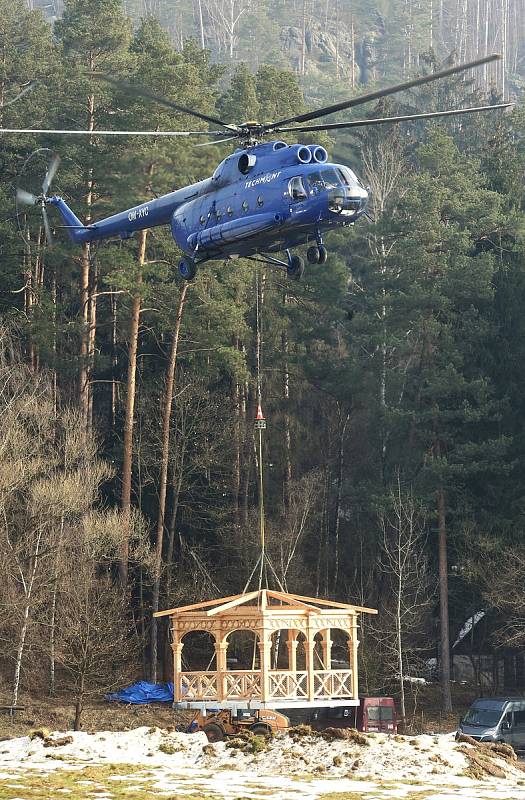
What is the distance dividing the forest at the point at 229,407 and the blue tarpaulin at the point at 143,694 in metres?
0.90

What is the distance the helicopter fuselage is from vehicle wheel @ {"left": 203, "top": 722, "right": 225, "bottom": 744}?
31.0 ft

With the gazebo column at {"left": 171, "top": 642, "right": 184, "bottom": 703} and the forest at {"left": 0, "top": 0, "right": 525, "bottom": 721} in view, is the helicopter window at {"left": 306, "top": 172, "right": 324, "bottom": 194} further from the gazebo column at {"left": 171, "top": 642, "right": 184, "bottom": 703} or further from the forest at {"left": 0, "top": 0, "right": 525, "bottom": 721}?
the forest at {"left": 0, "top": 0, "right": 525, "bottom": 721}

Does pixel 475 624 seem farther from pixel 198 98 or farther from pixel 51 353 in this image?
pixel 198 98

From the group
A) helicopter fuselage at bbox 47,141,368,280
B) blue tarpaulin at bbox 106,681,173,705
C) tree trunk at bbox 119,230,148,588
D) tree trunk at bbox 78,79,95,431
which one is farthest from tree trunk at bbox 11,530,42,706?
helicopter fuselage at bbox 47,141,368,280

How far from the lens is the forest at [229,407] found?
38469 millimetres

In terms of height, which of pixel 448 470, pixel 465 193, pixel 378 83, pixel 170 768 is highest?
pixel 378 83

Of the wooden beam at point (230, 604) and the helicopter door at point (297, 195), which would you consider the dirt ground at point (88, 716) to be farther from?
the helicopter door at point (297, 195)

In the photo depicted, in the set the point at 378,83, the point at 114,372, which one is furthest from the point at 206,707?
the point at 378,83

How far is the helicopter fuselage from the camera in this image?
2177 cm

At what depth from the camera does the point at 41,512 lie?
3656 centimetres

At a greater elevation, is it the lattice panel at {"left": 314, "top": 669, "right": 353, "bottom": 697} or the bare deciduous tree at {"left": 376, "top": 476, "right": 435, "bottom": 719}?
the bare deciduous tree at {"left": 376, "top": 476, "right": 435, "bottom": 719}

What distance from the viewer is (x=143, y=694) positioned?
3884cm

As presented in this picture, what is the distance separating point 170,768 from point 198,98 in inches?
1024

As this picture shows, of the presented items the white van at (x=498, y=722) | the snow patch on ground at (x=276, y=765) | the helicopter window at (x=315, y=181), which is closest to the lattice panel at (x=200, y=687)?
the snow patch on ground at (x=276, y=765)
